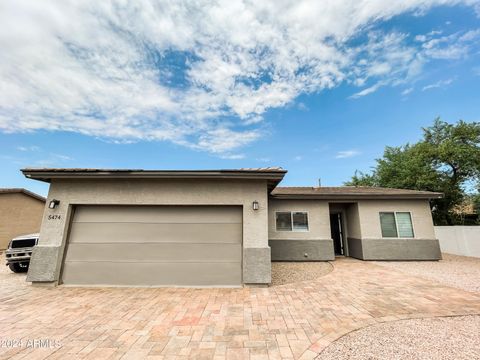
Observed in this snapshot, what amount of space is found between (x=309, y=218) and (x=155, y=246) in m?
7.10

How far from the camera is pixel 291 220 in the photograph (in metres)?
9.84

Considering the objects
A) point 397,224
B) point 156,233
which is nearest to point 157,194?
point 156,233

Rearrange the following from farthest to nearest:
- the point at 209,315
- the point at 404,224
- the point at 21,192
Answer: the point at 21,192
the point at 404,224
the point at 209,315

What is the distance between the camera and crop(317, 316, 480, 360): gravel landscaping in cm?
266

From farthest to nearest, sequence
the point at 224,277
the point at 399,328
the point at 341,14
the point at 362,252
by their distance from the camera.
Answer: the point at 362,252 → the point at 341,14 → the point at 224,277 → the point at 399,328

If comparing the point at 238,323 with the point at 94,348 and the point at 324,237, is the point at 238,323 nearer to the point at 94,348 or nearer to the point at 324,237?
the point at 94,348

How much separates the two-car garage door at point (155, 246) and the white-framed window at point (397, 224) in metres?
8.14

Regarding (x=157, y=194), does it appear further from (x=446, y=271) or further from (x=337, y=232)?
(x=446, y=271)

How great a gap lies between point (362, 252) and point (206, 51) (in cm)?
1242

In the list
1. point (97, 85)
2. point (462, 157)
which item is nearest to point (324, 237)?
point (97, 85)

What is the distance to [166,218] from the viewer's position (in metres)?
6.14

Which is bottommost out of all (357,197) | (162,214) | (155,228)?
(155,228)

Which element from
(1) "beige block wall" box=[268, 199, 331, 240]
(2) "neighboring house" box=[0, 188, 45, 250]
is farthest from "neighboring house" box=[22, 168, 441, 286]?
(2) "neighboring house" box=[0, 188, 45, 250]

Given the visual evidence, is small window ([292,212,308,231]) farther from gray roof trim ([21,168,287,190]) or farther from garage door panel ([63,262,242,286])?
garage door panel ([63,262,242,286])
